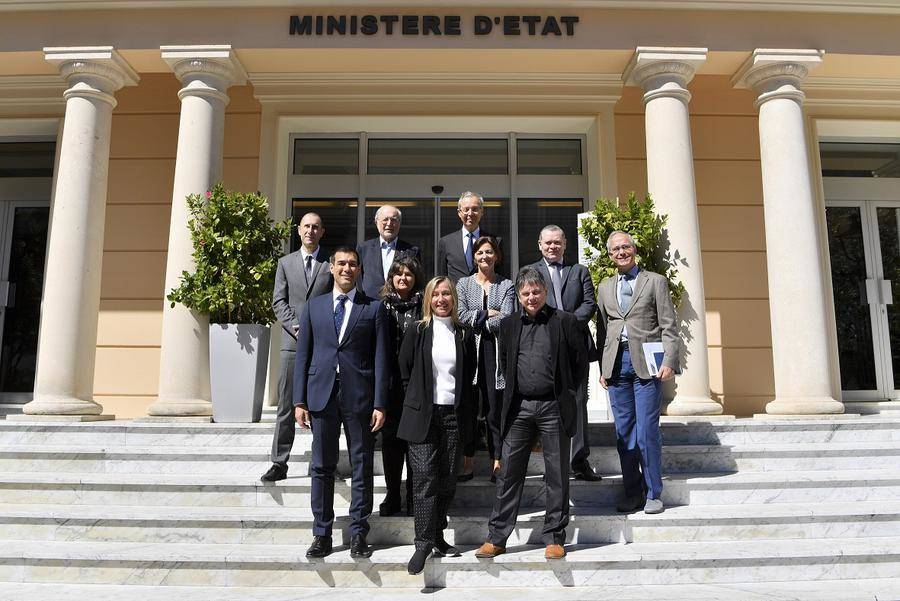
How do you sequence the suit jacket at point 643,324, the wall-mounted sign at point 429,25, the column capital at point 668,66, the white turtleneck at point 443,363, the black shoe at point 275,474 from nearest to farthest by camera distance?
the white turtleneck at point 443,363 → the suit jacket at point 643,324 → the black shoe at point 275,474 → the column capital at point 668,66 → the wall-mounted sign at point 429,25

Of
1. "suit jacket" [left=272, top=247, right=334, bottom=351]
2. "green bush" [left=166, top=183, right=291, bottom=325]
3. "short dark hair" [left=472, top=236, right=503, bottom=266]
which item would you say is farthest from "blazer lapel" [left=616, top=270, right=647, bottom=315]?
"green bush" [left=166, top=183, right=291, bottom=325]

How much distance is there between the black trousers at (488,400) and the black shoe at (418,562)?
72 centimetres

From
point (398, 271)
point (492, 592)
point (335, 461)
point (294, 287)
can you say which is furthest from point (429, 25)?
point (492, 592)

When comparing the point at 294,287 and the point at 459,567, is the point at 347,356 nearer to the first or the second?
the point at 294,287

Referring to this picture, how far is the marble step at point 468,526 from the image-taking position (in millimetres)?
4508

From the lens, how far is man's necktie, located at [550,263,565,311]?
198 inches

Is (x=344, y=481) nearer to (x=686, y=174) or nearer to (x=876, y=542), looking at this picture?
(x=876, y=542)

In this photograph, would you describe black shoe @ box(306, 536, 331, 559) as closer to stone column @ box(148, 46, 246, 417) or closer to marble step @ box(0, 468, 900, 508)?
marble step @ box(0, 468, 900, 508)

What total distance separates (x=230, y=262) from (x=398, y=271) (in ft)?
8.82

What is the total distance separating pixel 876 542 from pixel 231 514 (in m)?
4.38

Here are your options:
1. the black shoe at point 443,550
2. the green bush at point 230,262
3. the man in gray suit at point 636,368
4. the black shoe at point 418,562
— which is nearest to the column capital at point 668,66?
the man in gray suit at point 636,368

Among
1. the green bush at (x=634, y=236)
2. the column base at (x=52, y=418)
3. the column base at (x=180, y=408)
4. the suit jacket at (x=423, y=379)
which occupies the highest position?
the green bush at (x=634, y=236)

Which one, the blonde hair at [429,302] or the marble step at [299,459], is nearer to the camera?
the blonde hair at [429,302]

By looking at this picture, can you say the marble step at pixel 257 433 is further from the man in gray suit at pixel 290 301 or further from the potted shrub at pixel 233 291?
the man in gray suit at pixel 290 301
